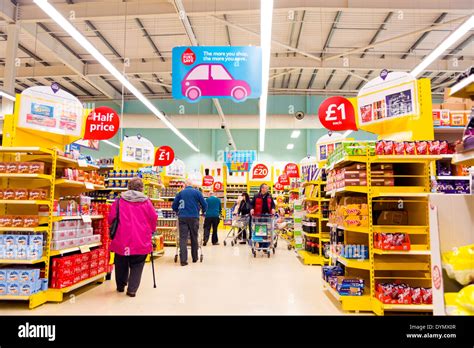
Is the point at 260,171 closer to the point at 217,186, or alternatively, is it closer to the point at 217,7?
the point at 217,186

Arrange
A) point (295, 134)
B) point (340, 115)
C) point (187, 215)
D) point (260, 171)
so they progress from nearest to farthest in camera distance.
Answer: point (340, 115) < point (187, 215) < point (260, 171) < point (295, 134)

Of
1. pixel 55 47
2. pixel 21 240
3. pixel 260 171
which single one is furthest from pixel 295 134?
pixel 21 240

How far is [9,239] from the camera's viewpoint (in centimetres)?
411

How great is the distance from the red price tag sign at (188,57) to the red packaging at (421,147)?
4.03 m

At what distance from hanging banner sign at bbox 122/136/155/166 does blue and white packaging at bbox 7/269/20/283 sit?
5.12 meters

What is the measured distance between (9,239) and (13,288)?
23.2 inches

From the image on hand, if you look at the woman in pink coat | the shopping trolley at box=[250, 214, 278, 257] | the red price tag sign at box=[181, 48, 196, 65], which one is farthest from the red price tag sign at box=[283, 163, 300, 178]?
the woman in pink coat

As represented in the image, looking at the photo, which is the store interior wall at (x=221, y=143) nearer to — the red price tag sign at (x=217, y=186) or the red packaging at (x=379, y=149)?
the red price tag sign at (x=217, y=186)

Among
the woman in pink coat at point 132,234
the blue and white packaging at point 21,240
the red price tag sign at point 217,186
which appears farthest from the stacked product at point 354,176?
the red price tag sign at point 217,186

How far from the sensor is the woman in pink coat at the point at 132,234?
15.1 ft

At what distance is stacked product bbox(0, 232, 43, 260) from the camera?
4074 millimetres

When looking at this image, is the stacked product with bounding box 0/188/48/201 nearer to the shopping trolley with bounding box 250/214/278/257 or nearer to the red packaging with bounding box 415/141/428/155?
the red packaging with bounding box 415/141/428/155
